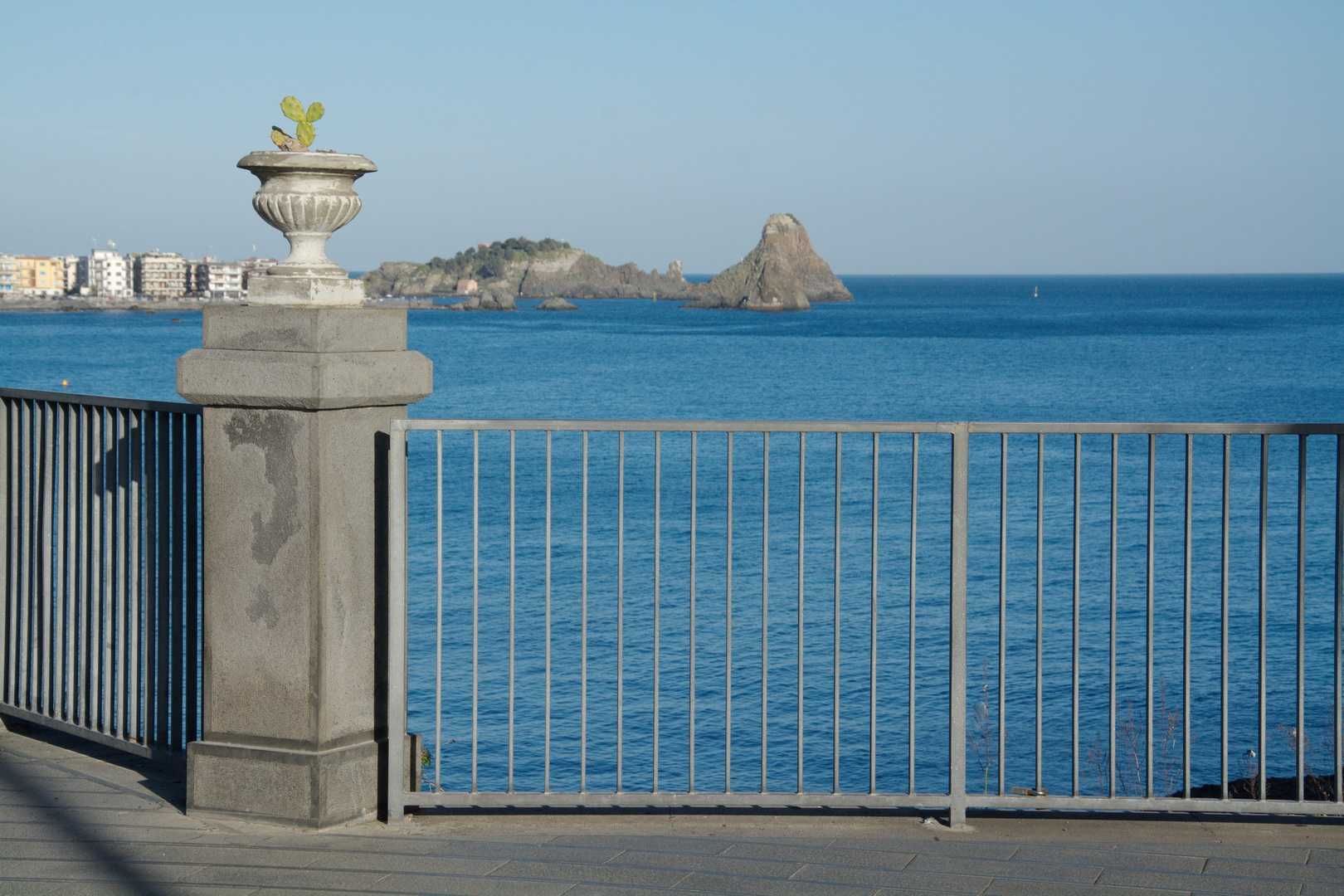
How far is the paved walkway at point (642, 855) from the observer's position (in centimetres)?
462

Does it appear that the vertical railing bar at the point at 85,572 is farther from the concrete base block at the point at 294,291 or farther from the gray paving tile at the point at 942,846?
the gray paving tile at the point at 942,846

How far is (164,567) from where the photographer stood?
5773 millimetres

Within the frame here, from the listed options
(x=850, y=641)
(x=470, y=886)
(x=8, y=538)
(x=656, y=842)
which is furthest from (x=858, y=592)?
(x=470, y=886)

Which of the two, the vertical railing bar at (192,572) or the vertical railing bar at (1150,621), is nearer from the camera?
the vertical railing bar at (1150,621)

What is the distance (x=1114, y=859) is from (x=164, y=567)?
3.59m

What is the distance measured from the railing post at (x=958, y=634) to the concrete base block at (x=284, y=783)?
80.5 inches

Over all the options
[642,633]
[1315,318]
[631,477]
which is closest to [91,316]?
[1315,318]

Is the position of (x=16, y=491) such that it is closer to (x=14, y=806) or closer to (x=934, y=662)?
(x=14, y=806)

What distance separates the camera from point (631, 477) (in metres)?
41.5

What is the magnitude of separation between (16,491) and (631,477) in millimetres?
35043

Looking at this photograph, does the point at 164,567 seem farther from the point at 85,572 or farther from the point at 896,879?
the point at 896,879

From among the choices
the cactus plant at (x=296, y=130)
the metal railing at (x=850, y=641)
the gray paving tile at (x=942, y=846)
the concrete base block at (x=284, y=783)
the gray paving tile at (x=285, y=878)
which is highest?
the cactus plant at (x=296, y=130)

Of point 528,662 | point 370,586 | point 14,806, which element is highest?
point 370,586

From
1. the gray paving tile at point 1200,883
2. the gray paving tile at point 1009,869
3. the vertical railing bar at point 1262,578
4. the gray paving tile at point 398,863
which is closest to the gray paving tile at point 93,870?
the gray paving tile at point 398,863
